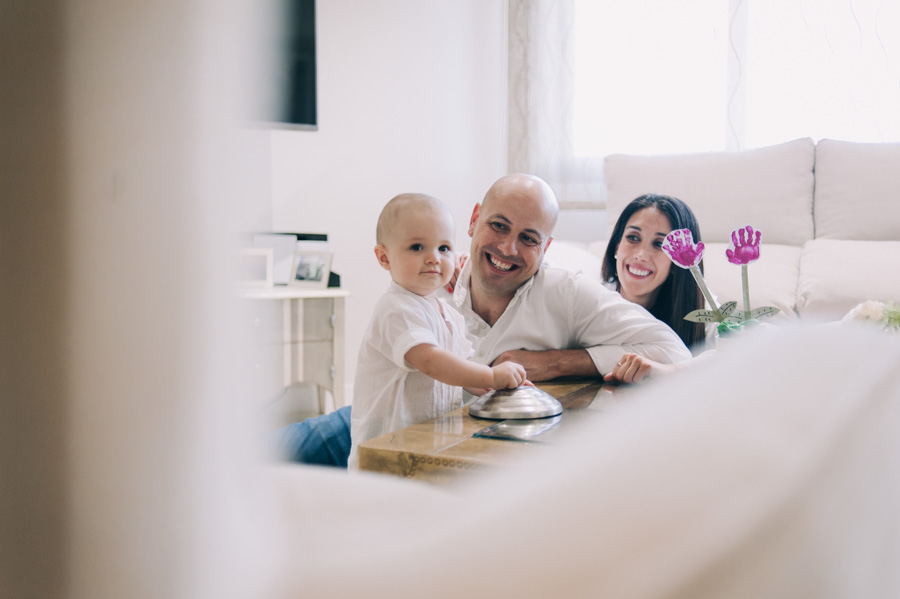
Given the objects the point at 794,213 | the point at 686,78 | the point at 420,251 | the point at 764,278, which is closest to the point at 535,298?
the point at 420,251

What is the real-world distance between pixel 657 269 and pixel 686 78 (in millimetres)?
1599

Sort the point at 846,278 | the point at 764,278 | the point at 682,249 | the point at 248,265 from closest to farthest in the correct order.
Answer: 1. the point at 248,265
2. the point at 682,249
3. the point at 846,278
4. the point at 764,278

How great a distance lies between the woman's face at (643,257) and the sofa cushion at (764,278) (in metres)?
0.42

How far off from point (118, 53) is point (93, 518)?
0.24 ft

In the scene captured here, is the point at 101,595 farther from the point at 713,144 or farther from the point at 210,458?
the point at 713,144

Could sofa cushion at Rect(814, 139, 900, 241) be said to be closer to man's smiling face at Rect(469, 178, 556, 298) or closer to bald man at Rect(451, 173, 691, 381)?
bald man at Rect(451, 173, 691, 381)

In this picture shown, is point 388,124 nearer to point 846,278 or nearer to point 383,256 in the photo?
point 383,256

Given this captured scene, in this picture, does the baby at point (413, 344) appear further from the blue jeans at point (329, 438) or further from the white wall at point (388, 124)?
the white wall at point (388, 124)

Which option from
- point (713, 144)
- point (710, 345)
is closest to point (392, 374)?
point (710, 345)

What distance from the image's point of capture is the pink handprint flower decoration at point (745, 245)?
1.40 meters

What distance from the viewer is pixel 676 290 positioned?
214 cm

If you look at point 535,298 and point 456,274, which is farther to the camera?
point 456,274

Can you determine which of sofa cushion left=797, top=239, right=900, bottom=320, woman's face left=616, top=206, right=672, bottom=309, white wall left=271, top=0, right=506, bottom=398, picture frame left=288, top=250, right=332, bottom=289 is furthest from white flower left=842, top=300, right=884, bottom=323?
white wall left=271, top=0, right=506, bottom=398

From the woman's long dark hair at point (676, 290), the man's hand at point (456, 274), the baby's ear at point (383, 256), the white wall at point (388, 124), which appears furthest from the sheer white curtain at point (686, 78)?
the baby's ear at point (383, 256)
